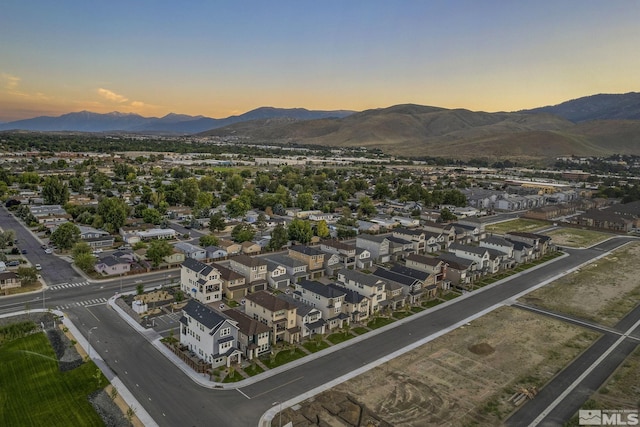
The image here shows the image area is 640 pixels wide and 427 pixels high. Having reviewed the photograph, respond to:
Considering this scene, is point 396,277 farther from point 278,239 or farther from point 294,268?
point 278,239

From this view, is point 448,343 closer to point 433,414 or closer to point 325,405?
point 433,414

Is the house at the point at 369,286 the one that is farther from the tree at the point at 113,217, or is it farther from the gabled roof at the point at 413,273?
the tree at the point at 113,217

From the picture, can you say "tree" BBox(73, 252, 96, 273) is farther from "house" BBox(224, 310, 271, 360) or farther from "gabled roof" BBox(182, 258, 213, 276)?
"house" BBox(224, 310, 271, 360)

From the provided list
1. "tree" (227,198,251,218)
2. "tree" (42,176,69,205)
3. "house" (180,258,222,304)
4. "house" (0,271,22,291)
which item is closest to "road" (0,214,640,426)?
"house" (0,271,22,291)

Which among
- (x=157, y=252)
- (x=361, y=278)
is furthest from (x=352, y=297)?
(x=157, y=252)

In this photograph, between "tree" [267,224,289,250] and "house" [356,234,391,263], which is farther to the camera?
"tree" [267,224,289,250]

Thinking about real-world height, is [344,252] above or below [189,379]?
above

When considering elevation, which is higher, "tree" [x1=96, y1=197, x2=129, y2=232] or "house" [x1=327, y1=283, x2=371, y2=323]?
"tree" [x1=96, y1=197, x2=129, y2=232]
